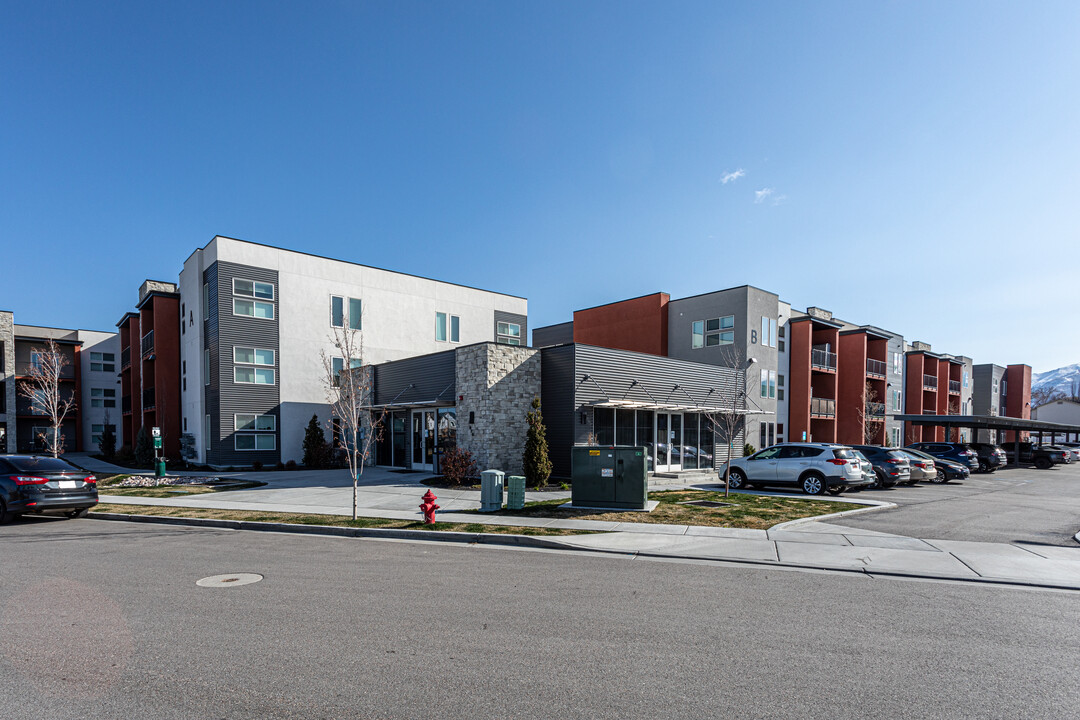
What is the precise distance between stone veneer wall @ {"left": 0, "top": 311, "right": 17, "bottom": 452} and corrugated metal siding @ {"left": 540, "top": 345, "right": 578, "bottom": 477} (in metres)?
45.1

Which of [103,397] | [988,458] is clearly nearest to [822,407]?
[988,458]

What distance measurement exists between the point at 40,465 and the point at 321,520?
6734 millimetres

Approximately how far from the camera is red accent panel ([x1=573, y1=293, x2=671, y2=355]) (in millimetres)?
34969

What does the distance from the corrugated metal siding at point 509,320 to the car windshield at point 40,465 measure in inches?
1000

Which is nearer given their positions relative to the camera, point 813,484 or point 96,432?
point 813,484

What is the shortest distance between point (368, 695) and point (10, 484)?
13.0m

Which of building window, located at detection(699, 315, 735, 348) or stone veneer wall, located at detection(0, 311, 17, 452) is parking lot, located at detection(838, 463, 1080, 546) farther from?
stone veneer wall, located at detection(0, 311, 17, 452)

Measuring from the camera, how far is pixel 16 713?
13.3 ft

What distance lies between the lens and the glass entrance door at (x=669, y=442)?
23234mm

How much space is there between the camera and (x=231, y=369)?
27.9 m

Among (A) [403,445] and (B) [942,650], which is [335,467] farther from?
(B) [942,650]

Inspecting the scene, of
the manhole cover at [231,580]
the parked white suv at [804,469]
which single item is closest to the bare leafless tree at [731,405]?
the parked white suv at [804,469]

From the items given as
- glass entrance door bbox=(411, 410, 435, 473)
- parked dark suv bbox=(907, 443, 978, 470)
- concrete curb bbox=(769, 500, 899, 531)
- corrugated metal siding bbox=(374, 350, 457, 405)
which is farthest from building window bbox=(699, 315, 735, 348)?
glass entrance door bbox=(411, 410, 435, 473)

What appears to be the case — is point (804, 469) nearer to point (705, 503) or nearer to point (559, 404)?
point (705, 503)
